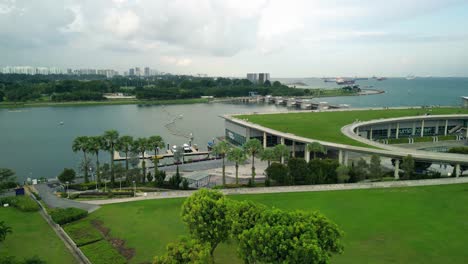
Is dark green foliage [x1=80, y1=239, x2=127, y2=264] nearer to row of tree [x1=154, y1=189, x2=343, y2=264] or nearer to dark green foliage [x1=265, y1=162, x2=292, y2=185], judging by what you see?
row of tree [x1=154, y1=189, x2=343, y2=264]

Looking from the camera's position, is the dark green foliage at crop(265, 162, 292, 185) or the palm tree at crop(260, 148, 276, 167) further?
the palm tree at crop(260, 148, 276, 167)

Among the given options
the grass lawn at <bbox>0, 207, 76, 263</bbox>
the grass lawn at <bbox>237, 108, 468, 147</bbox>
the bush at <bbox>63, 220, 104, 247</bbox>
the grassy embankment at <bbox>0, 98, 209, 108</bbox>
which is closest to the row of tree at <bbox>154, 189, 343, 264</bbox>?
the bush at <bbox>63, 220, 104, 247</bbox>

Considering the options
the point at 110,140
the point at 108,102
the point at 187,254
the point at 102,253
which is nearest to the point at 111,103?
the point at 108,102

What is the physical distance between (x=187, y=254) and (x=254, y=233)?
11.6ft

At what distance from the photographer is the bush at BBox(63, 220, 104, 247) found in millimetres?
24062

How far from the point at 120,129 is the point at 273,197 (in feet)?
192

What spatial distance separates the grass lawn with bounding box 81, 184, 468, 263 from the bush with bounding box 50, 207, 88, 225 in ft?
3.45

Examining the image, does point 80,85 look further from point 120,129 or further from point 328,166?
point 328,166

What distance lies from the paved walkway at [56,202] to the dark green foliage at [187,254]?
15616 mm

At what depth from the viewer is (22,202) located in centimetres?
3136

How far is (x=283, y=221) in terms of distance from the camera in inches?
655

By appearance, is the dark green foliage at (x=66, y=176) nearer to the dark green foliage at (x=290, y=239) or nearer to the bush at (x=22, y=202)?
the bush at (x=22, y=202)

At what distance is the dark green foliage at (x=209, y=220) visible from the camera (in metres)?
19.4

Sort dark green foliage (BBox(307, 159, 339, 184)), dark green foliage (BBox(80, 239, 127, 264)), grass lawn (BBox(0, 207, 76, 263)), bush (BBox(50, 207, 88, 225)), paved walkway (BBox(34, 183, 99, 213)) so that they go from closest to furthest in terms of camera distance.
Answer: dark green foliage (BBox(80, 239, 127, 264))
grass lawn (BBox(0, 207, 76, 263))
bush (BBox(50, 207, 88, 225))
paved walkway (BBox(34, 183, 99, 213))
dark green foliage (BBox(307, 159, 339, 184))
